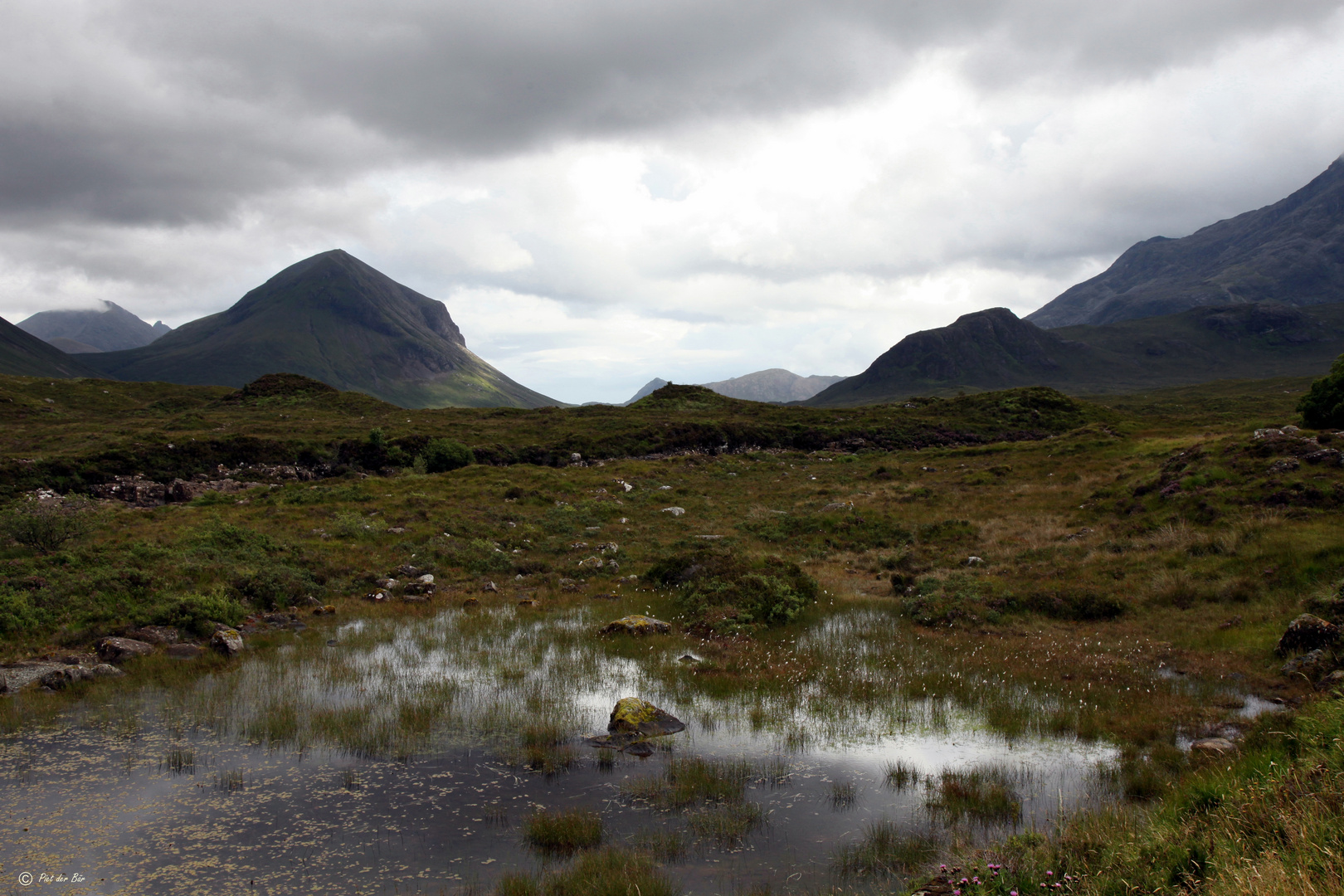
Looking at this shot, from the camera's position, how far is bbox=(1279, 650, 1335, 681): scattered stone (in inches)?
468

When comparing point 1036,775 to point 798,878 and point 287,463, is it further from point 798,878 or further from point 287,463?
point 287,463

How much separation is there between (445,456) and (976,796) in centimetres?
4258

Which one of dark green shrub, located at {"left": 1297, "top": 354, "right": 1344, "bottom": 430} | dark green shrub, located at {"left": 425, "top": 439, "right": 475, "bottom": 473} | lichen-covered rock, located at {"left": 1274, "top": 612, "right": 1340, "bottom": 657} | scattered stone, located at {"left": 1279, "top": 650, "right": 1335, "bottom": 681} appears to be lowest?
scattered stone, located at {"left": 1279, "top": 650, "right": 1335, "bottom": 681}

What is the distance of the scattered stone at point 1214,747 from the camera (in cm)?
936

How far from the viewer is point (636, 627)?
17.7 meters

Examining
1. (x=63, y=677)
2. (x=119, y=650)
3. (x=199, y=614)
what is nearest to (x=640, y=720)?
(x=63, y=677)

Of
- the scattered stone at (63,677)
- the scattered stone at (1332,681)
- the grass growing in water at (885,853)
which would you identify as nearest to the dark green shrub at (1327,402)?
the scattered stone at (1332,681)

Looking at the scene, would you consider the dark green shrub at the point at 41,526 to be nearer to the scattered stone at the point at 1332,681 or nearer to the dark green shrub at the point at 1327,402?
the scattered stone at the point at 1332,681

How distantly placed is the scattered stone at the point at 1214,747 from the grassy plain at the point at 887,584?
30 cm

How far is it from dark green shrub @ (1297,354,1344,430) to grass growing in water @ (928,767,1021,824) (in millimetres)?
28760

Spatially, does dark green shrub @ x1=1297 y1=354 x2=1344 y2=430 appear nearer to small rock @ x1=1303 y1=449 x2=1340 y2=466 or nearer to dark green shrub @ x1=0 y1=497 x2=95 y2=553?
small rock @ x1=1303 y1=449 x2=1340 y2=466

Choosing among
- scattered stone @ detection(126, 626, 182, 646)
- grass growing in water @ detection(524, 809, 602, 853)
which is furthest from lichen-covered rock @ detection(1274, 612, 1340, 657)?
scattered stone @ detection(126, 626, 182, 646)

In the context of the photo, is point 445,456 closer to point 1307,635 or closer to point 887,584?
point 887,584

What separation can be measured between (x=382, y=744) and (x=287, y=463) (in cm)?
3985
